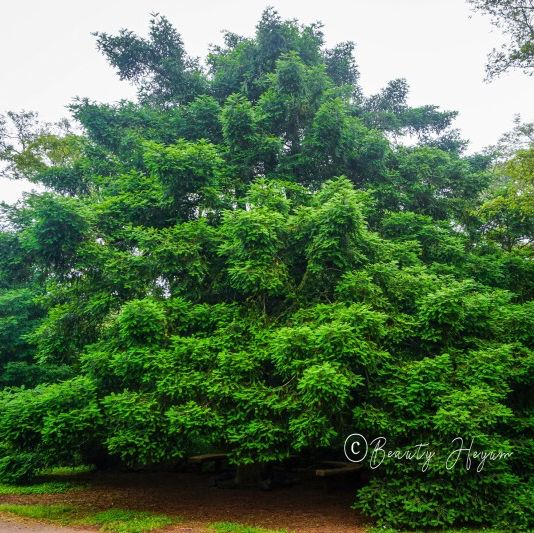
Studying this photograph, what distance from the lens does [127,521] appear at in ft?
29.7

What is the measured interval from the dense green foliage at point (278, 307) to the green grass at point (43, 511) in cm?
104

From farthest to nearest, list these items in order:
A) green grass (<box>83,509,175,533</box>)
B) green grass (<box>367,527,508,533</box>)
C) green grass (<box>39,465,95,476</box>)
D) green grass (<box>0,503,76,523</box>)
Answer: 1. green grass (<box>39,465,95,476</box>)
2. green grass (<box>0,503,76,523</box>)
3. green grass (<box>83,509,175,533</box>)
4. green grass (<box>367,527,508,533</box>)

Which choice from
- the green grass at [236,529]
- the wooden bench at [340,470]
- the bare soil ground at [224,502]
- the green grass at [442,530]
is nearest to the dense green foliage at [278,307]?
the green grass at [442,530]

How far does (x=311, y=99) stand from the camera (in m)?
14.3

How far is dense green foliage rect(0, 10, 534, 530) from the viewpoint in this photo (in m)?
8.20

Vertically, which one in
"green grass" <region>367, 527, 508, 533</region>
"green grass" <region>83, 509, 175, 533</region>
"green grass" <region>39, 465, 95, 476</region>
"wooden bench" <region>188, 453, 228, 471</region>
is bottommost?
"green grass" <region>39, 465, 95, 476</region>

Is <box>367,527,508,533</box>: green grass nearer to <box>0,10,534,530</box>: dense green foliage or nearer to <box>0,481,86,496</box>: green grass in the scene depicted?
<box>0,10,534,530</box>: dense green foliage

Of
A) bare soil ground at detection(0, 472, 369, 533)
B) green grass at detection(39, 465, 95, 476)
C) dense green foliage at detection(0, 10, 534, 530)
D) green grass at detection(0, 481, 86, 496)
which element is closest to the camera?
dense green foliage at detection(0, 10, 534, 530)

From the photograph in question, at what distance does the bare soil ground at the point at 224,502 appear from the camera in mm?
8977

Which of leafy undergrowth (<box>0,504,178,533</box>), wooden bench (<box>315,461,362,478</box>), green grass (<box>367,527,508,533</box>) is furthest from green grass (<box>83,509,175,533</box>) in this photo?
green grass (<box>367,527,508,533</box>)

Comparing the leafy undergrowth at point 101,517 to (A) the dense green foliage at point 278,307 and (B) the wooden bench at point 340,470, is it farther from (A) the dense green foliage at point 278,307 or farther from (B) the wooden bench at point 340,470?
(B) the wooden bench at point 340,470

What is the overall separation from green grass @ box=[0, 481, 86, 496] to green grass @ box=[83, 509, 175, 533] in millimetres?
3617

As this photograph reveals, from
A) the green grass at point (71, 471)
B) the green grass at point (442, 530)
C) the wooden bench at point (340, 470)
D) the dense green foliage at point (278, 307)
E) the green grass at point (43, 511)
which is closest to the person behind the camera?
the green grass at point (442, 530)

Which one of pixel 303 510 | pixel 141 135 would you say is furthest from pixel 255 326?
pixel 141 135
